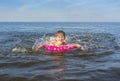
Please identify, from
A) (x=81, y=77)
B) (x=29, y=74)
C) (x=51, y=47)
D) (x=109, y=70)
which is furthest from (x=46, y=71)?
(x=51, y=47)

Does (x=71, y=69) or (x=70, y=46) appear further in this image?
(x=70, y=46)

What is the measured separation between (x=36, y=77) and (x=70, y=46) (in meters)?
6.10

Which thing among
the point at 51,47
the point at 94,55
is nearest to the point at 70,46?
the point at 51,47

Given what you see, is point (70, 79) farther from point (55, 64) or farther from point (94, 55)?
point (94, 55)

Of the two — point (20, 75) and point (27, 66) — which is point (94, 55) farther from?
point (20, 75)

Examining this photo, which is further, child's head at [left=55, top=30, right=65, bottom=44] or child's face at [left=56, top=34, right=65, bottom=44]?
child's face at [left=56, top=34, right=65, bottom=44]

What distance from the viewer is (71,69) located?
8477mm

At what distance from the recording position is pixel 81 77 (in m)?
7.38

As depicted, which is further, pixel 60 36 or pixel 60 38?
pixel 60 38

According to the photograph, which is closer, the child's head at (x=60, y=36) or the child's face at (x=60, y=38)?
the child's head at (x=60, y=36)

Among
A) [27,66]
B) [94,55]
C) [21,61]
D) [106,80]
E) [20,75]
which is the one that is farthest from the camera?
[94,55]

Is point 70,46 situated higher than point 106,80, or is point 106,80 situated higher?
point 70,46

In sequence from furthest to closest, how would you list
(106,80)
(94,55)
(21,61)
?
(94,55)
(21,61)
(106,80)

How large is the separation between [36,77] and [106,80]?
1.91m
